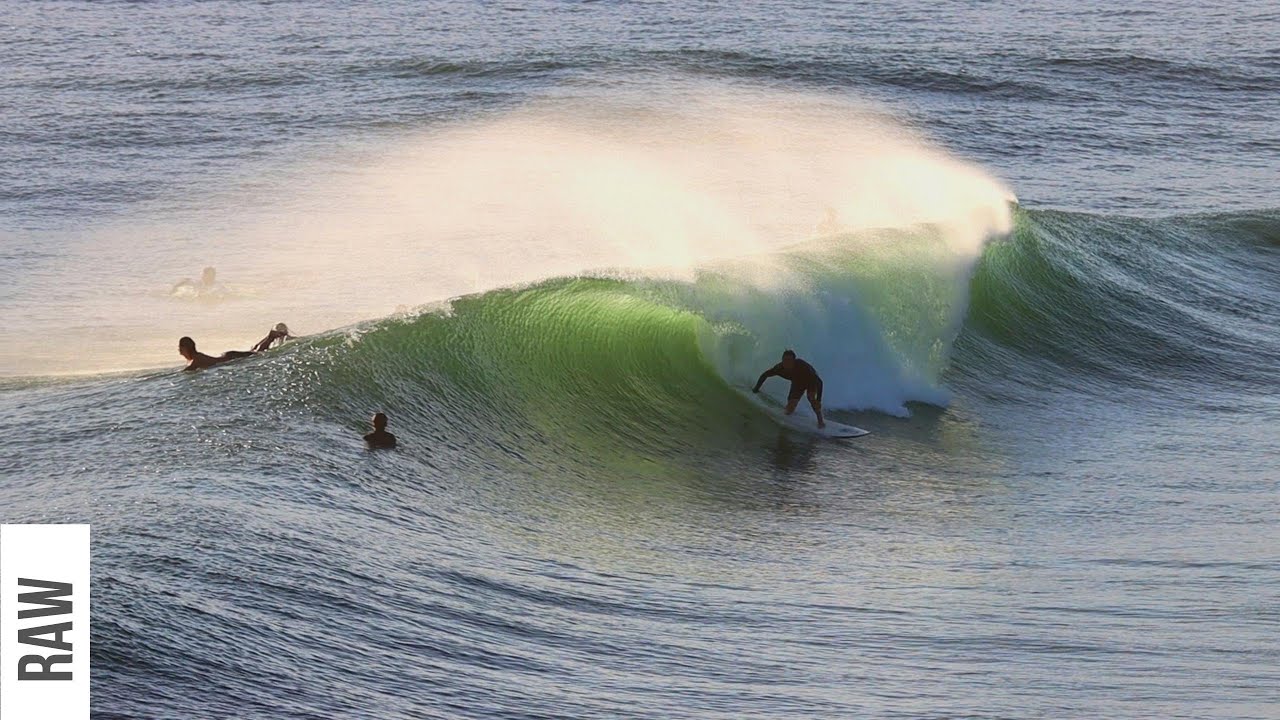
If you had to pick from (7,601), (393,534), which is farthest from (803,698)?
(7,601)

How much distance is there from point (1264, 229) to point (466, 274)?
1375 cm

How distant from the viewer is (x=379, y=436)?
12.4m

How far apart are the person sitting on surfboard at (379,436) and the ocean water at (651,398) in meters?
0.15

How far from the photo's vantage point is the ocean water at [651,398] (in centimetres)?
888

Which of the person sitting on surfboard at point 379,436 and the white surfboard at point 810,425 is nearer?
the person sitting on surfboard at point 379,436

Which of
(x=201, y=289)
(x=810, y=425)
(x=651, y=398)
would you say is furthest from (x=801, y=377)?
(x=201, y=289)

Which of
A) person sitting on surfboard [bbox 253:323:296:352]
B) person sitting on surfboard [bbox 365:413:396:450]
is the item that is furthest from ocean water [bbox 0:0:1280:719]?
person sitting on surfboard [bbox 253:323:296:352]

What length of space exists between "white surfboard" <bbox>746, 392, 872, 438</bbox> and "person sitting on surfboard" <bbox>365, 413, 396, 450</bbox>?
421 centimetres

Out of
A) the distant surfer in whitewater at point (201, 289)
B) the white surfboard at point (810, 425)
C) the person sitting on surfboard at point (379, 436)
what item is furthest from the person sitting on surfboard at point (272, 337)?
the distant surfer in whitewater at point (201, 289)

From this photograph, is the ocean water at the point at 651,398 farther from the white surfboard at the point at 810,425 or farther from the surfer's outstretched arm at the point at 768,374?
the surfer's outstretched arm at the point at 768,374

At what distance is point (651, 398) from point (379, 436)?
3809mm

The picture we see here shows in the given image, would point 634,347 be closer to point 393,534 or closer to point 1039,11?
point 393,534

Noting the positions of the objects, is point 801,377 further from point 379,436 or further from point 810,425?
point 379,436

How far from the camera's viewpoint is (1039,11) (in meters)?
45.6
